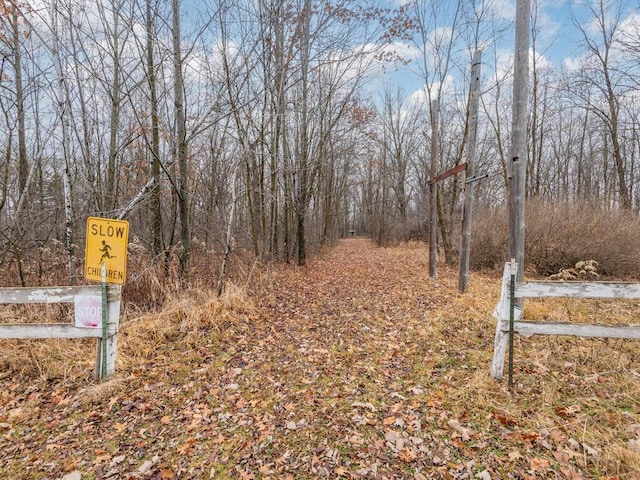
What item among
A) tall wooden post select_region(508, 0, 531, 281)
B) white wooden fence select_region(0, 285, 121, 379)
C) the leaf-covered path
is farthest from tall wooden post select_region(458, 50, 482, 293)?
white wooden fence select_region(0, 285, 121, 379)

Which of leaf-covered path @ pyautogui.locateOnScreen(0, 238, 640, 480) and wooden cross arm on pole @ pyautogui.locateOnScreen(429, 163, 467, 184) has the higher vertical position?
wooden cross arm on pole @ pyautogui.locateOnScreen(429, 163, 467, 184)

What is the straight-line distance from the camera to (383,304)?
5.86 meters

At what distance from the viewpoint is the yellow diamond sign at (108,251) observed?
2.94 m

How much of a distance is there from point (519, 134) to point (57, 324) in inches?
257

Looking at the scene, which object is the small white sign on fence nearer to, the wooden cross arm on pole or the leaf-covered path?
the leaf-covered path

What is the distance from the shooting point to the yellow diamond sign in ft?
9.64

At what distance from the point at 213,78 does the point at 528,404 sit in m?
7.68

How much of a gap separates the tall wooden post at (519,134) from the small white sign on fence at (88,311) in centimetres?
558

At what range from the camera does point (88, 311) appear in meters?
2.95

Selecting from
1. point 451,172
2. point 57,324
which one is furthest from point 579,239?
point 57,324

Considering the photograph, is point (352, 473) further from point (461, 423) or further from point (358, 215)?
point (358, 215)

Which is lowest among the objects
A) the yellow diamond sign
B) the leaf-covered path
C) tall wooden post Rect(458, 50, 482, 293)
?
the leaf-covered path

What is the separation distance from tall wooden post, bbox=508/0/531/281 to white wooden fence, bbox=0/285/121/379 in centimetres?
545

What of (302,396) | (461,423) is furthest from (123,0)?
(461,423)
